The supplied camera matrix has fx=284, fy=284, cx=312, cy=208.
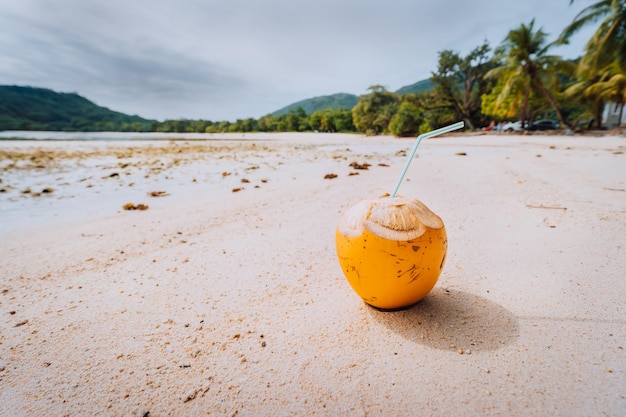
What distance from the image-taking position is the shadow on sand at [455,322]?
5.96 feet

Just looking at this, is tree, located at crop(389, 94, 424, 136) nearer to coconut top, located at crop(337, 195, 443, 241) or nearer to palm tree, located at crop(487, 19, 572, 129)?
palm tree, located at crop(487, 19, 572, 129)

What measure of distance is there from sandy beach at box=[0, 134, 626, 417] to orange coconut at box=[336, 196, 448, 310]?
0.31 m

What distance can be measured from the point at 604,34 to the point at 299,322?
89.2ft

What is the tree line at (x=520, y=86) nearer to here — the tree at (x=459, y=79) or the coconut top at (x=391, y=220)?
the tree at (x=459, y=79)

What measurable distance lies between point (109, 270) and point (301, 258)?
1.97 m

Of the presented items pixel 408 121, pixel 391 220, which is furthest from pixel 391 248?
pixel 408 121

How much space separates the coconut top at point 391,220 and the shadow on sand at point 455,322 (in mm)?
675

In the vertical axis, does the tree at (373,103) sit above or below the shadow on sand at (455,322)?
above

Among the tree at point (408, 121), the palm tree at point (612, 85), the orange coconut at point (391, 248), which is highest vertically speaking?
the palm tree at point (612, 85)

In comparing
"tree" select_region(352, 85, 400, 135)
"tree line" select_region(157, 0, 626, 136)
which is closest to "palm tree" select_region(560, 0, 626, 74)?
"tree line" select_region(157, 0, 626, 136)

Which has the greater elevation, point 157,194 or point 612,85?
point 612,85

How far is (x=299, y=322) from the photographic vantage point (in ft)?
6.79

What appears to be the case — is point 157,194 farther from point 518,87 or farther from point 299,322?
point 518,87

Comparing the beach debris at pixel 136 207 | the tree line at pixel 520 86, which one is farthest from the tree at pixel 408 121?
the beach debris at pixel 136 207
